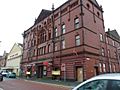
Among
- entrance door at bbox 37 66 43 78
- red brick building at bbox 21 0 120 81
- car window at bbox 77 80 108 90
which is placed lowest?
entrance door at bbox 37 66 43 78

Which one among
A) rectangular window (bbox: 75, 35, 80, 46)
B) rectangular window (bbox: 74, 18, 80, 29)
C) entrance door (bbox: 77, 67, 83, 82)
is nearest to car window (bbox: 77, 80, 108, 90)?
entrance door (bbox: 77, 67, 83, 82)

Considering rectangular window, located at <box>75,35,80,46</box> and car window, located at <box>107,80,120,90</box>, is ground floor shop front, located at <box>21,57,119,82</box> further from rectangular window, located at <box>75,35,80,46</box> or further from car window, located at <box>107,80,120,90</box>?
car window, located at <box>107,80,120,90</box>

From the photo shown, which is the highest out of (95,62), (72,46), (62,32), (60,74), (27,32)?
(27,32)

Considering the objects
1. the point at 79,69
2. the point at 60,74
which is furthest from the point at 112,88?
the point at 60,74

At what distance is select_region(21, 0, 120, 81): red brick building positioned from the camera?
84.7ft

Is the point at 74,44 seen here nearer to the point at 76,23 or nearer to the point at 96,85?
the point at 76,23

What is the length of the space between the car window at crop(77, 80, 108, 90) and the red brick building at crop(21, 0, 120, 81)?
19859mm

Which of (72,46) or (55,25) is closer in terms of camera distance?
(72,46)

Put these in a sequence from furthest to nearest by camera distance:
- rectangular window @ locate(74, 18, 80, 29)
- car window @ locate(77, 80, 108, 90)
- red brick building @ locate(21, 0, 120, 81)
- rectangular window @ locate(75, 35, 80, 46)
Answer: rectangular window @ locate(74, 18, 80, 29), rectangular window @ locate(75, 35, 80, 46), red brick building @ locate(21, 0, 120, 81), car window @ locate(77, 80, 108, 90)

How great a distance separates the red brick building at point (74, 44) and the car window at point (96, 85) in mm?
19859

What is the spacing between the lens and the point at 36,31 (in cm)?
4134

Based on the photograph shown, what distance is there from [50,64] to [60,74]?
12.7 ft

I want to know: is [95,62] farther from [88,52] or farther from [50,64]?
[50,64]

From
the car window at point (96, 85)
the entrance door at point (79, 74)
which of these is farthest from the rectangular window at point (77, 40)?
the car window at point (96, 85)
